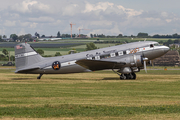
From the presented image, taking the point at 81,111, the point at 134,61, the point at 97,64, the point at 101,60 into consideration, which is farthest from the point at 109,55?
the point at 81,111

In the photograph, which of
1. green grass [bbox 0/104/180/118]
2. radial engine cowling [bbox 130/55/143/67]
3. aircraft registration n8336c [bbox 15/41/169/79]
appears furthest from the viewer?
aircraft registration n8336c [bbox 15/41/169/79]

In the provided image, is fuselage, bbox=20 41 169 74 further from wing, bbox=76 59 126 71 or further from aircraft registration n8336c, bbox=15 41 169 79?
wing, bbox=76 59 126 71

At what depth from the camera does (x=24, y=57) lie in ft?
136

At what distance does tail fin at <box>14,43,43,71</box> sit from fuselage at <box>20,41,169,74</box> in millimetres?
773

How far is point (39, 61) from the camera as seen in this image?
4188 centimetres

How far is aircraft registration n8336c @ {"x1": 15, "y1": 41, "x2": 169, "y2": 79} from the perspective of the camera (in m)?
39.1

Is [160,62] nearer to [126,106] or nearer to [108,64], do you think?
[108,64]

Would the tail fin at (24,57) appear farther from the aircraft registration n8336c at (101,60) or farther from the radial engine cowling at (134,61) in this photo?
the radial engine cowling at (134,61)

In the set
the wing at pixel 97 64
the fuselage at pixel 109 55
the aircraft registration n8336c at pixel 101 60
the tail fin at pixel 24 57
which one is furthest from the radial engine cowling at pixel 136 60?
the tail fin at pixel 24 57

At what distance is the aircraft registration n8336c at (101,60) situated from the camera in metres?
39.1

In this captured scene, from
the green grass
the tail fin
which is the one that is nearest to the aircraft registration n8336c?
the tail fin

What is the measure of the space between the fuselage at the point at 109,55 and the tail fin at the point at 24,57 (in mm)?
773

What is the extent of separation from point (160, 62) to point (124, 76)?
83.7m

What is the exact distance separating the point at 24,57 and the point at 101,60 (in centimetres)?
1131
